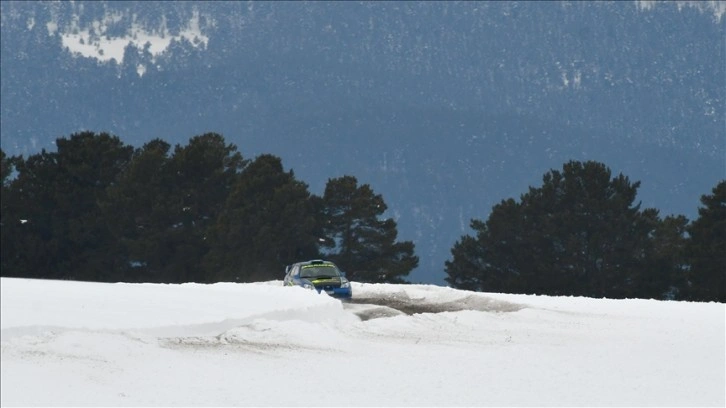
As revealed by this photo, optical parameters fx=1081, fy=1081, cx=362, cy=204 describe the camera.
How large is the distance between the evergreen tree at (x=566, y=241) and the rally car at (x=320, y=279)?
1411 inches

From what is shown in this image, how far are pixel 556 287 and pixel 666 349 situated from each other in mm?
48009

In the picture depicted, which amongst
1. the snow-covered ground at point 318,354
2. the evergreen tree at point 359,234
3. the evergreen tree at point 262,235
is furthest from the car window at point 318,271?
the evergreen tree at point 359,234

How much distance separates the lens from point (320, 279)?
38.5 meters

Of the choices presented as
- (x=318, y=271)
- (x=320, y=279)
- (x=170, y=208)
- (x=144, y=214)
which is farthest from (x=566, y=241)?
(x=320, y=279)

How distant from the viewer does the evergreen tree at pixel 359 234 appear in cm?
7838

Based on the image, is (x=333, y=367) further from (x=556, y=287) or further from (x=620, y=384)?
(x=556, y=287)

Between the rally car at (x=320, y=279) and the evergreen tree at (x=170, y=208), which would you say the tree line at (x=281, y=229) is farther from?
the rally car at (x=320, y=279)

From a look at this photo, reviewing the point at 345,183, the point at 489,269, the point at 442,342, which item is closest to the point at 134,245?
the point at 345,183

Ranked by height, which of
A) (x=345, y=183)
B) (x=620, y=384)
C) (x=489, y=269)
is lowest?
(x=620, y=384)

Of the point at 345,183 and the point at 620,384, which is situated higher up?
the point at 345,183

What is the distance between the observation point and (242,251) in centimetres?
7656

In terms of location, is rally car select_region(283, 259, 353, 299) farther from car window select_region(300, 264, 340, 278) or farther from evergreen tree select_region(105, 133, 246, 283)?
evergreen tree select_region(105, 133, 246, 283)

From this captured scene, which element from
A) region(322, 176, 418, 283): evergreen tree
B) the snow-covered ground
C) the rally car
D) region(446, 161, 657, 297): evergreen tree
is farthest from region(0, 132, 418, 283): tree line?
the snow-covered ground

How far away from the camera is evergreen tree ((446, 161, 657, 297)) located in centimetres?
7269
